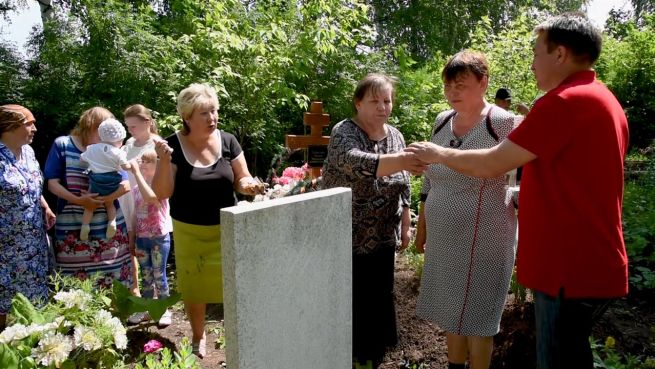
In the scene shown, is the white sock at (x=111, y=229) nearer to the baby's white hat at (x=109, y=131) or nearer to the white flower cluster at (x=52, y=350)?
the baby's white hat at (x=109, y=131)

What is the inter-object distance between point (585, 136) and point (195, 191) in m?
2.07

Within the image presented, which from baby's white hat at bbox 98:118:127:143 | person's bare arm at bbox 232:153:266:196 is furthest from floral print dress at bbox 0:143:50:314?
person's bare arm at bbox 232:153:266:196

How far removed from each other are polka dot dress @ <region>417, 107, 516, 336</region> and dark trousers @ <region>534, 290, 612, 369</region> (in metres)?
0.48

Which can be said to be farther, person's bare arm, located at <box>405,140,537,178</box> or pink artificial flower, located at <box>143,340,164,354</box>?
pink artificial flower, located at <box>143,340,164,354</box>

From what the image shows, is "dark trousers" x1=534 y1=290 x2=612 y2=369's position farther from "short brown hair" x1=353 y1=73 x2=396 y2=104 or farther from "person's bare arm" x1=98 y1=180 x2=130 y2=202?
"person's bare arm" x1=98 y1=180 x2=130 y2=202

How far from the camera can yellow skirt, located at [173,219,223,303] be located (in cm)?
314

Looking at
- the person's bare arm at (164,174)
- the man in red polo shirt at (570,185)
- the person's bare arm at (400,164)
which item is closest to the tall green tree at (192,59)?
the person's bare arm at (164,174)

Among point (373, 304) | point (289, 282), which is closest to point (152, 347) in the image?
point (373, 304)

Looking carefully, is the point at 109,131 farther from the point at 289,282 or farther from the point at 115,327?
the point at 289,282

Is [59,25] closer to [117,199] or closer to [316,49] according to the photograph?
[316,49]

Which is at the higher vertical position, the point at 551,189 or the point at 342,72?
the point at 342,72

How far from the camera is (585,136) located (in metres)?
1.85

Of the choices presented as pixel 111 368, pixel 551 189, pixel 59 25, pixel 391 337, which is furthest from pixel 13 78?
pixel 551 189

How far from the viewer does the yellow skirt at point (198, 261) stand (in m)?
3.14
